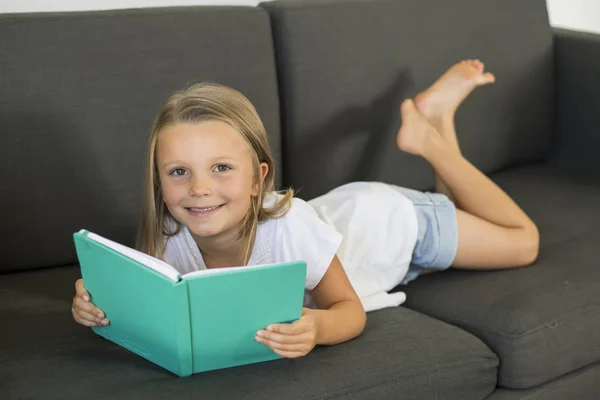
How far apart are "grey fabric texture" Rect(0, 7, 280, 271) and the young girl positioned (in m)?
0.25

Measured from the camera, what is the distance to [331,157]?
2.24 m

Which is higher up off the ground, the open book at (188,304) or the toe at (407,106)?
the toe at (407,106)

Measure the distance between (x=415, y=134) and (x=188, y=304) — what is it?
3.02 feet

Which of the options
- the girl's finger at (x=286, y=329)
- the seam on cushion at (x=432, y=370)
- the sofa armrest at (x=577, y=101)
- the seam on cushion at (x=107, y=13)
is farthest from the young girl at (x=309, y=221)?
the sofa armrest at (x=577, y=101)

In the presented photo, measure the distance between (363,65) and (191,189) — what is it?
2.66 ft

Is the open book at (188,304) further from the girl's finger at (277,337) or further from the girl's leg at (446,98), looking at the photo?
the girl's leg at (446,98)

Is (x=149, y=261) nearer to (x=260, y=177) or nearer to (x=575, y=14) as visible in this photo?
(x=260, y=177)

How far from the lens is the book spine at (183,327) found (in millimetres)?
1351

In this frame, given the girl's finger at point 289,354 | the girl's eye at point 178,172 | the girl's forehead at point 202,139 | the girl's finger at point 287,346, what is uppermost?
the girl's forehead at point 202,139

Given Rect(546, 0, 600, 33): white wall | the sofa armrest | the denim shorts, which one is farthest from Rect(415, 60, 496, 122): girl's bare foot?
Rect(546, 0, 600, 33): white wall

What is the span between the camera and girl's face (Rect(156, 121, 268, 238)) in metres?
1.59

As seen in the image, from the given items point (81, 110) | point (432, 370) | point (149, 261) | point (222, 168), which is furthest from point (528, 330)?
point (81, 110)

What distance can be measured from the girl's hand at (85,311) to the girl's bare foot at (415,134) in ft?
2.80

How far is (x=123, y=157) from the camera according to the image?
1.97 metres
